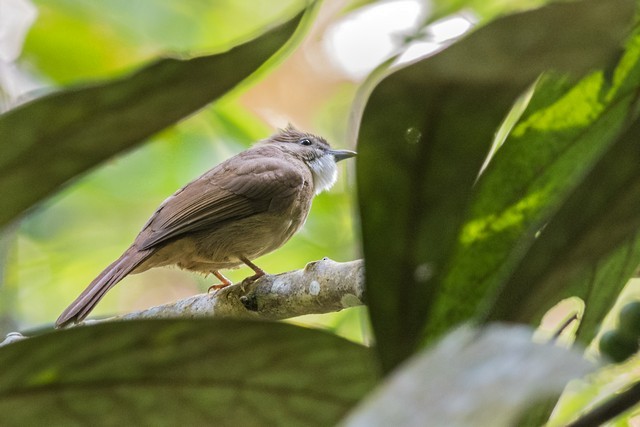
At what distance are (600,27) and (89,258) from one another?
4700 millimetres

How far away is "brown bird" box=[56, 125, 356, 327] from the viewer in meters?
4.09

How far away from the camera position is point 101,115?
0.92 meters

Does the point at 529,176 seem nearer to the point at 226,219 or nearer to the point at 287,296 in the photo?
the point at 287,296

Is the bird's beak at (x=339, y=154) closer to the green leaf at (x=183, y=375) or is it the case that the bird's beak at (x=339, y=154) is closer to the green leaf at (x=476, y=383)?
the green leaf at (x=183, y=375)

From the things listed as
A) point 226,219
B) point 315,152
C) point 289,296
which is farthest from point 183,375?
point 315,152

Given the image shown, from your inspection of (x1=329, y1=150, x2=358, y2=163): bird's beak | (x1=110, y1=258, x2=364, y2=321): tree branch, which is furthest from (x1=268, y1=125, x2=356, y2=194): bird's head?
(x1=110, y1=258, x2=364, y2=321): tree branch

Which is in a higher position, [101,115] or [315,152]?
[315,152]

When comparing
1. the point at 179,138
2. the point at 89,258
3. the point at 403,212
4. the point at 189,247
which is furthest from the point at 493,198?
the point at 89,258

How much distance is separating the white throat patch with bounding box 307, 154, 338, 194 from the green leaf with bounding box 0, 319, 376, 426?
3826mm

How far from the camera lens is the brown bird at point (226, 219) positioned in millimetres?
4090


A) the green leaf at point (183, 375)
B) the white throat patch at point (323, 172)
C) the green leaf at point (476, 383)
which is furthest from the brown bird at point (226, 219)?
the green leaf at point (476, 383)

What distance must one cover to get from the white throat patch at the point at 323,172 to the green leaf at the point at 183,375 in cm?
383

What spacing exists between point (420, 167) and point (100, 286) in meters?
2.91

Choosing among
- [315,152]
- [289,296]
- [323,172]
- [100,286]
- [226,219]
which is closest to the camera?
[289,296]
